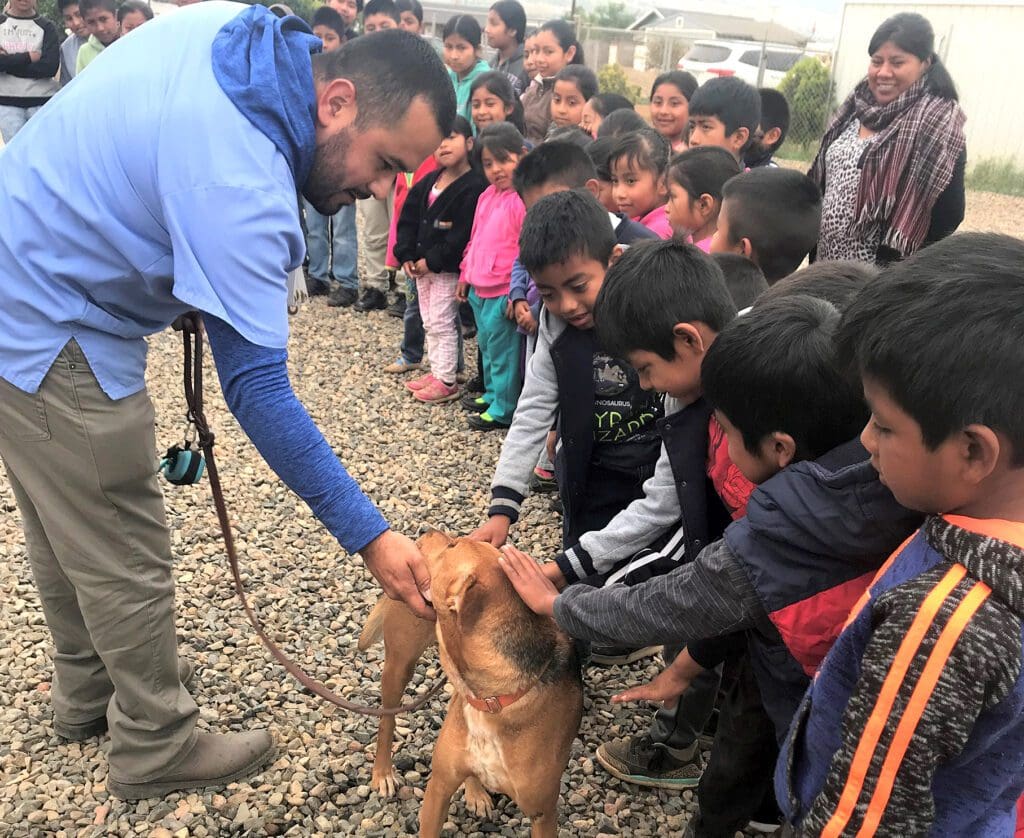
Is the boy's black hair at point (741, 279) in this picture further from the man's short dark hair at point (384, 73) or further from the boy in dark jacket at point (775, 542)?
the man's short dark hair at point (384, 73)

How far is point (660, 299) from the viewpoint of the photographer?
2.54m

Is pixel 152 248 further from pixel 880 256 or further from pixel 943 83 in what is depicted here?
pixel 943 83

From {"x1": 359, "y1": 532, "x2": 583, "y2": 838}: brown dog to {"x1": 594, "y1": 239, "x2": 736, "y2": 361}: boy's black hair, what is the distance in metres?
0.81

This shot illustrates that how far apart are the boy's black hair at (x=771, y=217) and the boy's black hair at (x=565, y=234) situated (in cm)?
78

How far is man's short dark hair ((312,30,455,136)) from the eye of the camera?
7.57 ft

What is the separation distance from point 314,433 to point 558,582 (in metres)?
0.99

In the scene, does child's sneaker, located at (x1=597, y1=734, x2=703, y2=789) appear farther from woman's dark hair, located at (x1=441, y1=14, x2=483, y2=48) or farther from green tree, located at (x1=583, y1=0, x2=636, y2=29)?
green tree, located at (x1=583, y1=0, x2=636, y2=29)

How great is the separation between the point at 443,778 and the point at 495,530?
91cm

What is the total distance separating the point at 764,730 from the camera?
94.6 inches

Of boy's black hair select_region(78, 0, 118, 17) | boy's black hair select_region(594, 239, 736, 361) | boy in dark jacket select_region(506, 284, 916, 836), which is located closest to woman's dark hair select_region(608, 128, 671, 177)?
boy's black hair select_region(594, 239, 736, 361)

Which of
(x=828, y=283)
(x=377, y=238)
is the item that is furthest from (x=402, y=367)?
(x=828, y=283)

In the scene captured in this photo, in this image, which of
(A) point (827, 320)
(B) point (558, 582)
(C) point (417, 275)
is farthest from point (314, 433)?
(C) point (417, 275)

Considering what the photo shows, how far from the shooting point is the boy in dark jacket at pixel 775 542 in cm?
172

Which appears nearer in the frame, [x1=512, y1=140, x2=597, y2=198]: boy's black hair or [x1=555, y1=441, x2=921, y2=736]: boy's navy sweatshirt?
[x1=555, y1=441, x2=921, y2=736]: boy's navy sweatshirt
